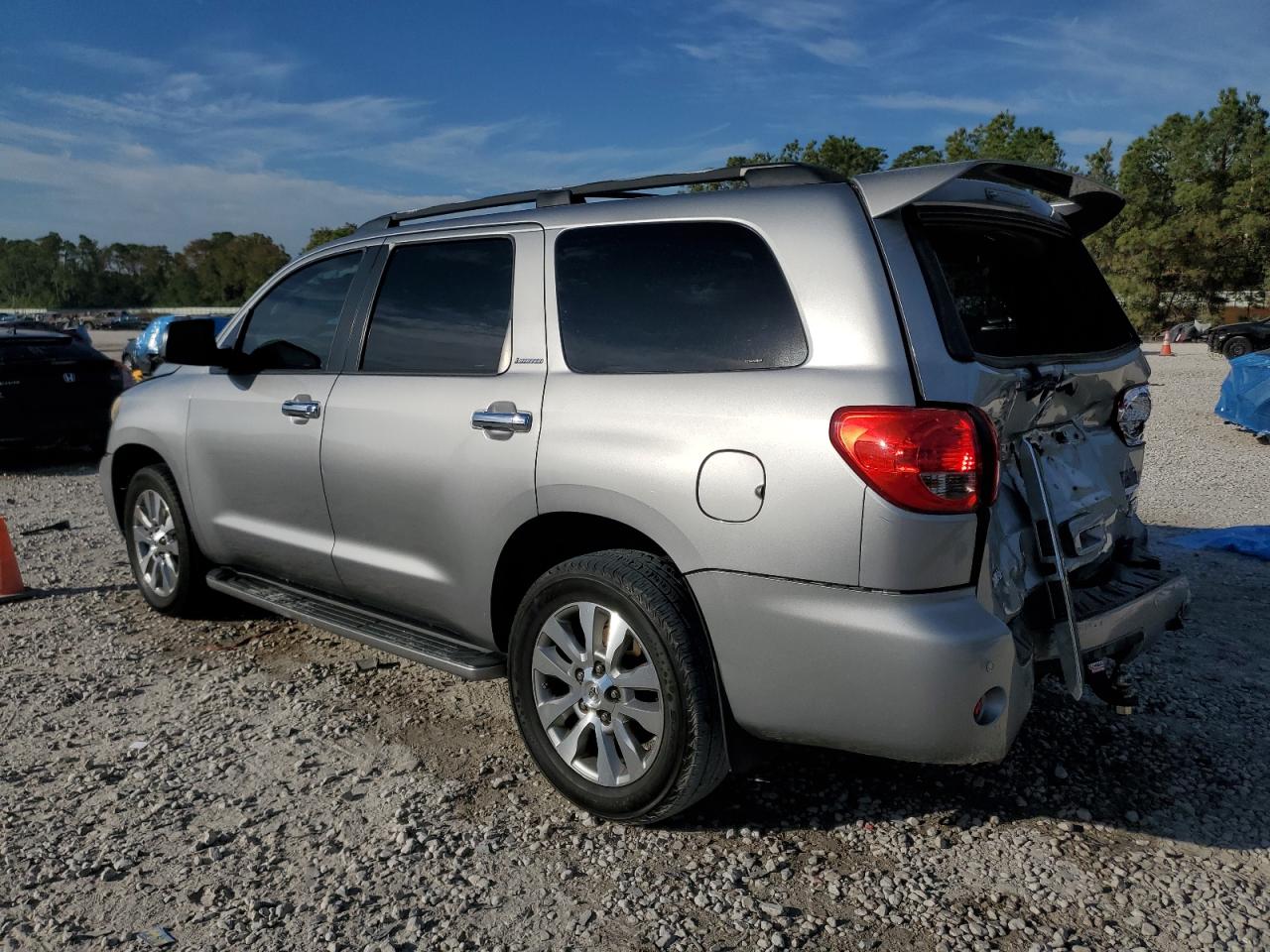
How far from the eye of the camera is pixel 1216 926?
A: 102 inches

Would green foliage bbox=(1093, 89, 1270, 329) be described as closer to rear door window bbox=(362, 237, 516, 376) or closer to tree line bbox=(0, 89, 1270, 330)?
tree line bbox=(0, 89, 1270, 330)

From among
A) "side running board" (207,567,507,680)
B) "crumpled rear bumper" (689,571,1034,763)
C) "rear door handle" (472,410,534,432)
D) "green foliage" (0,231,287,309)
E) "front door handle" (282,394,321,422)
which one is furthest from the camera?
"green foliage" (0,231,287,309)

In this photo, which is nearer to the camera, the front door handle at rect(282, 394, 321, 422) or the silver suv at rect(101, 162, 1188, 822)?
the silver suv at rect(101, 162, 1188, 822)

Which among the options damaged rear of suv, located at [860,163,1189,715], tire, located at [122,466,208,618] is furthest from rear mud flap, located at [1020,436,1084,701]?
tire, located at [122,466,208,618]

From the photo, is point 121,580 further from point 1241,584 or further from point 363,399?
point 1241,584

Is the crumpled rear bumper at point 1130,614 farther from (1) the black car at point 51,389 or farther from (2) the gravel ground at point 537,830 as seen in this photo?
(1) the black car at point 51,389

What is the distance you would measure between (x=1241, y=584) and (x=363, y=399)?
192 inches

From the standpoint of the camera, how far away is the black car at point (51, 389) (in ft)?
33.7

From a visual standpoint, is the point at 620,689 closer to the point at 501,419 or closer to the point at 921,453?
the point at 501,419

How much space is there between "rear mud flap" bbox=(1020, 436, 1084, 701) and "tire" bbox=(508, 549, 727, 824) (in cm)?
99

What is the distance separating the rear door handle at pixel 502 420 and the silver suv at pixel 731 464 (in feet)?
0.04

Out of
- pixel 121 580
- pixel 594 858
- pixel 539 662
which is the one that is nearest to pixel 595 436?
pixel 539 662

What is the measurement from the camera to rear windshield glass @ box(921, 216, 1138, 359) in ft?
10.3

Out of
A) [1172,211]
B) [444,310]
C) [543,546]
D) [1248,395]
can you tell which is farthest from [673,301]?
[1172,211]
